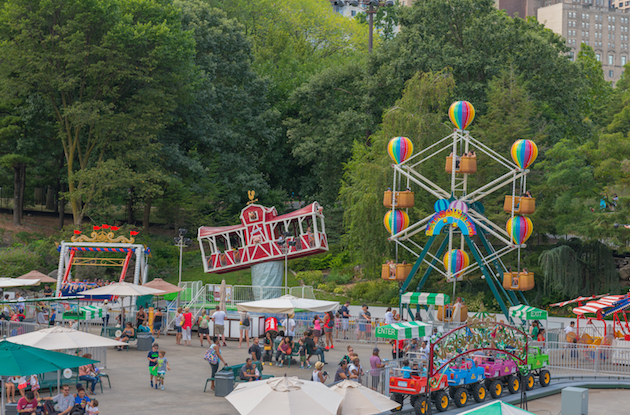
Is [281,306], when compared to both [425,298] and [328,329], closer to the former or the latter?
[328,329]

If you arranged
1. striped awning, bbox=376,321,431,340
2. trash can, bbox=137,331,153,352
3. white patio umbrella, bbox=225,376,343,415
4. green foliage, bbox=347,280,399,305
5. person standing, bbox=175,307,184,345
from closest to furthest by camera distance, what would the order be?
white patio umbrella, bbox=225,376,343,415 → striped awning, bbox=376,321,431,340 → trash can, bbox=137,331,153,352 → person standing, bbox=175,307,184,345 → green foliage, bbox=347,280,399,305

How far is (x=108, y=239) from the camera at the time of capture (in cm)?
3556

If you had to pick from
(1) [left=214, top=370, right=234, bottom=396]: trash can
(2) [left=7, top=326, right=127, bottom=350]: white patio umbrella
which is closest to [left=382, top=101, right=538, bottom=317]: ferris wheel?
(1) [left=214, top=370, right=234, bottom=396]: trash can

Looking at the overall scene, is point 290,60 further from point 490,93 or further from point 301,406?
point 301,406

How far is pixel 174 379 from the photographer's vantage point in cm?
2053

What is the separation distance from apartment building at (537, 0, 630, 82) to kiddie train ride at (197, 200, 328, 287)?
130 metres

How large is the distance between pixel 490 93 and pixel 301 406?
29764 mm

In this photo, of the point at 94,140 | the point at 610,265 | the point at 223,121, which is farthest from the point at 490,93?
the point at 94,140

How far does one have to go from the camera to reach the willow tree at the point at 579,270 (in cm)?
3584

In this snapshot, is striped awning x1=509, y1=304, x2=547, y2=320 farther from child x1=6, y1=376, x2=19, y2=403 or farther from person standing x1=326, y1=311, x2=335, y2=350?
child x1=6, y1=376, x2=19, y2=403

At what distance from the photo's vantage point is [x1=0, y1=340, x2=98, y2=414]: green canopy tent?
13672 millimetres

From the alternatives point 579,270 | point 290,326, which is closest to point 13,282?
point 290,326

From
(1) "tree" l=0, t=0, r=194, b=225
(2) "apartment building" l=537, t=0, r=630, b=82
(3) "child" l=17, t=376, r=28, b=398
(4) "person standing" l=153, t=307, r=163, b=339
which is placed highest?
(2) "apartment building" l=537, t=0, r=630, b=82

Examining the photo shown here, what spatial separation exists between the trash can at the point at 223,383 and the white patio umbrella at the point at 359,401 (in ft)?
16.1
